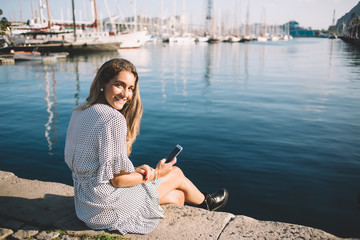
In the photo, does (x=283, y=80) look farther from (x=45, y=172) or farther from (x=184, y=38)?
(x=184, y=38)

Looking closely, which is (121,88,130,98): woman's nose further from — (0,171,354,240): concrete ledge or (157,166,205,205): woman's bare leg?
(0,171,354,240): concrete ledge

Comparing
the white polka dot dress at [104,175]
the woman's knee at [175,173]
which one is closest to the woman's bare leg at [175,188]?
the woman's knee at [175,173]

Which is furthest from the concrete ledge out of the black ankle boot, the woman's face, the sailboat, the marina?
the sailboat

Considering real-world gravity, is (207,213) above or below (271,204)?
above

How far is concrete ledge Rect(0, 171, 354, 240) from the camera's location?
268cm

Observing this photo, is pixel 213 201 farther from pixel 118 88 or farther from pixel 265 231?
pixel 118 88

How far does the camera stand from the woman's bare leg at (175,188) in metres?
3.02

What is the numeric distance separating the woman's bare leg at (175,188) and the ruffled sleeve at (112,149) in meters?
0.73

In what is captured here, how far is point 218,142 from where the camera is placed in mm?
7137

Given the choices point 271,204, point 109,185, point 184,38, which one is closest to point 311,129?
point 271,204

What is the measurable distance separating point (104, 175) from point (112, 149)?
230 millimetres

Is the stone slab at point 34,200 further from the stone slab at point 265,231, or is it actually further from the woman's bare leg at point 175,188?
the stone slab at point 265,231

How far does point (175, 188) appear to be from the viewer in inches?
128

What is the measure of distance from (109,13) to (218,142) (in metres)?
61.7
